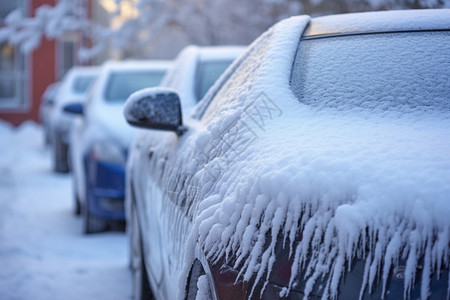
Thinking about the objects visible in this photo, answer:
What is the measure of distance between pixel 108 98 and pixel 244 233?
579 centimetres

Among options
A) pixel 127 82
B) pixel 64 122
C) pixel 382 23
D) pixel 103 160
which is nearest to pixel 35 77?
pixel 64 122

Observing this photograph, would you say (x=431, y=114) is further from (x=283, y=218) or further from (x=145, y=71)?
(x=145, y=71)

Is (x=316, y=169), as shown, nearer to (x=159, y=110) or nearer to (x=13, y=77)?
(x=159, y=110)

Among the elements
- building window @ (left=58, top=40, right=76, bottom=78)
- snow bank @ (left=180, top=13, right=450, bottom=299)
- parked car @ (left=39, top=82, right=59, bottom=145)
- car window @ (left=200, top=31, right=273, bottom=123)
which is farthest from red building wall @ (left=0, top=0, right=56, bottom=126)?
snow bank @ (left=180, top=13, right=450, bottom=299)

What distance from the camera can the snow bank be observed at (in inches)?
61.4

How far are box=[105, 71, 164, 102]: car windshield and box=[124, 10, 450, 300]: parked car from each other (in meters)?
4.30

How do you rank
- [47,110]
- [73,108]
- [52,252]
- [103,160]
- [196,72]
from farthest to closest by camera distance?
1. [47,110]
2. [73,108]
3. [103,160]
4. [52,252]
5. [196,72]

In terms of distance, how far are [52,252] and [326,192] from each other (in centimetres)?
446

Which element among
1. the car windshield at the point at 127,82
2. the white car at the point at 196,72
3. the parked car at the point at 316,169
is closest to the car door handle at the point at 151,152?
the white car at the point at 196,72

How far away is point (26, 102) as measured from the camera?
86.9ft

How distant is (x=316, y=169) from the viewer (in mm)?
1743

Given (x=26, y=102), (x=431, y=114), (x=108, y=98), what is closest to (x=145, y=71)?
(x=108, y=98)

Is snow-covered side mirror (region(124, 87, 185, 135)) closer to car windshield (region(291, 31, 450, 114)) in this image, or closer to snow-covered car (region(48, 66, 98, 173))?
car windshield (region(291, 31, 450, 114))

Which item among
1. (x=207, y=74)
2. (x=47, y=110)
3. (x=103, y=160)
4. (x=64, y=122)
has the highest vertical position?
(x=207, y=74)
